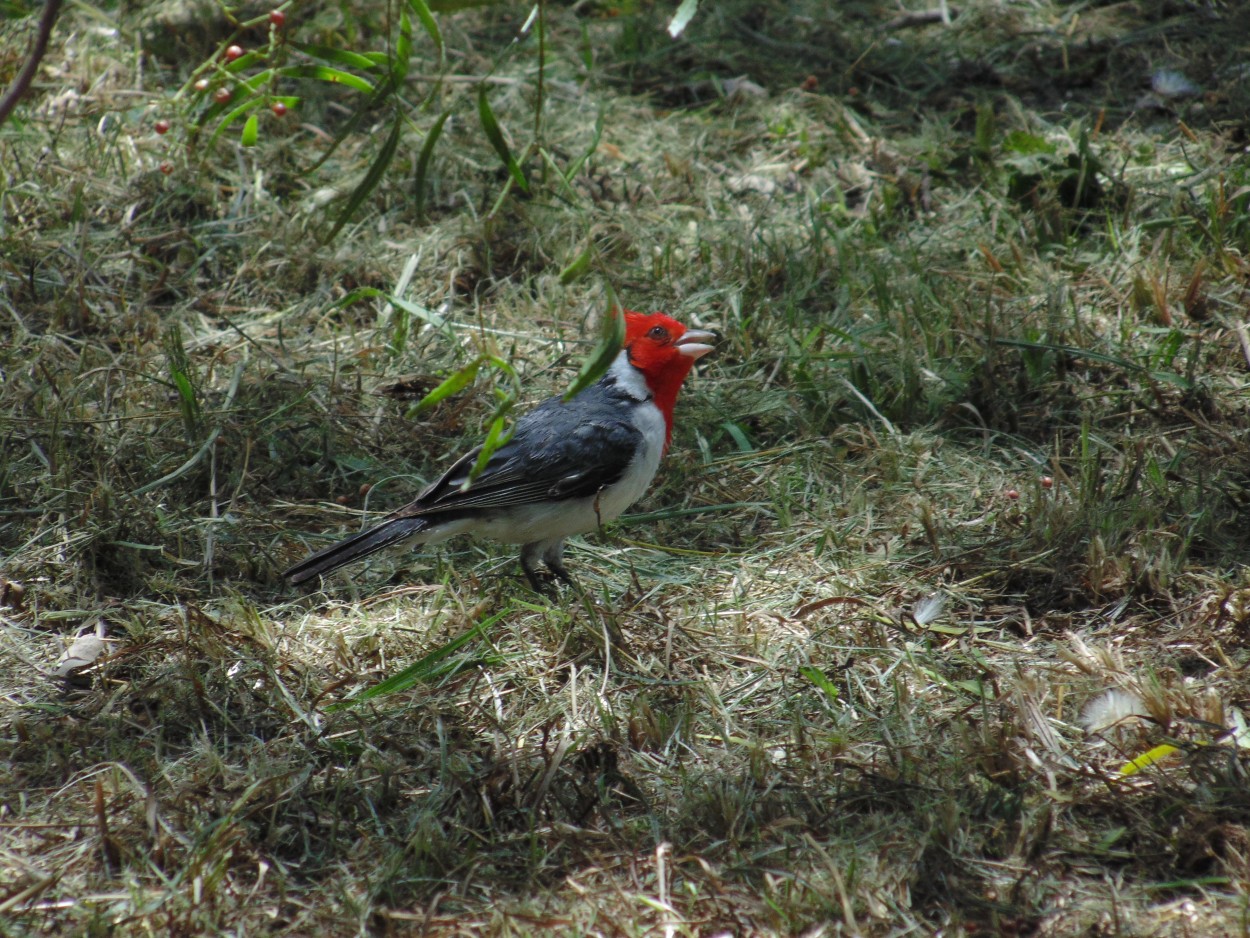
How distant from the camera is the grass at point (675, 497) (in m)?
2.93

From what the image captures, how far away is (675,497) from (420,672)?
1516 millimetres

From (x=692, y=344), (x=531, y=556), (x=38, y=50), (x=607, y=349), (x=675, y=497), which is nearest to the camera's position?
(x=38, y=50)

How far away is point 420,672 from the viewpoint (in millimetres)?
3609

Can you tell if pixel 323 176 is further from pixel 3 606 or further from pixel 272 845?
pixel 272 845

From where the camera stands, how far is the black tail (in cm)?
403

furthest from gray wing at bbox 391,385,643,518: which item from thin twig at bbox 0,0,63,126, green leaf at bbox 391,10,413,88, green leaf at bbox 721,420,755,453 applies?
thin twig at bbox 0,0,63,126

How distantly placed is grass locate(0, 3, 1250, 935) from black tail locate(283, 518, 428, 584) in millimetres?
156

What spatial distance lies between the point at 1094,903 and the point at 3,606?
3.38m

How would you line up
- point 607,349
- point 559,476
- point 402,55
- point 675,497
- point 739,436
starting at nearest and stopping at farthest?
point 607,349 < point 402,55 < point 559,476 < point 675,497 < point 739,436

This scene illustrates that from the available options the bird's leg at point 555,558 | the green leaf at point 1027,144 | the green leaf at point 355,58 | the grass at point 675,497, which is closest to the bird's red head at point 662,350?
the grass at point 675,497

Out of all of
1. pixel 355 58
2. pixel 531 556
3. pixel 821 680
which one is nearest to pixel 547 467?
pixel 531 556

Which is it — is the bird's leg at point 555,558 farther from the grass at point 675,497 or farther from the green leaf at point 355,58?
the green leaf at point 355,58

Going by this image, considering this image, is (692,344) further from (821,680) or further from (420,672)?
(420,672)

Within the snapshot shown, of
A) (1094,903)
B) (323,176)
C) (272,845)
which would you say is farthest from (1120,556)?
(323,176)
